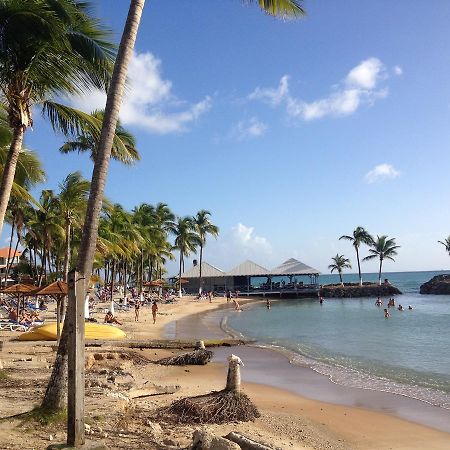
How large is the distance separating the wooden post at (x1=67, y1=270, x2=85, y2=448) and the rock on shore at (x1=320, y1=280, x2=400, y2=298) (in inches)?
2774

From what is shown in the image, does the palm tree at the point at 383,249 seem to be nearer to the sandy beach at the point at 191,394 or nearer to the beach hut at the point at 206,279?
the beach hut at the point at 206,279

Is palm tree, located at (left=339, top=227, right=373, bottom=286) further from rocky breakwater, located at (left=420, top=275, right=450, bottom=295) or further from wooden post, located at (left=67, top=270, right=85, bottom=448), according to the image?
wooden post, located at (left=67, top=270, right=85, bottom=448)

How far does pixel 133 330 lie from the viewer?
2709 cm

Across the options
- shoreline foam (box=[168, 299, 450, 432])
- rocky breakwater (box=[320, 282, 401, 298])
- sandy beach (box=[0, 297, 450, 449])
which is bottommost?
shoreline foam (box=[168, 299, 450, 432])

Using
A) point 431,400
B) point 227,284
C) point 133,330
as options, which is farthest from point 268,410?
point 227,284

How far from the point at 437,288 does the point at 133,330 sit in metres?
72.3

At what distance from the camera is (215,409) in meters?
8.61

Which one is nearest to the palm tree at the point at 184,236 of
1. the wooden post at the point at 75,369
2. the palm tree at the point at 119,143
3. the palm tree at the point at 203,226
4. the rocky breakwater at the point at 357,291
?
the palm tree at the point at 203,226

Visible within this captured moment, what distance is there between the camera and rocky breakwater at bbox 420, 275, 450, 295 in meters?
83.1

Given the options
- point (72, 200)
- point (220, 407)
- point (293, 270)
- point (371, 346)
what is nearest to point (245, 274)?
point (293, 270)

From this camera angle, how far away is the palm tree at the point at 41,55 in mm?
7973

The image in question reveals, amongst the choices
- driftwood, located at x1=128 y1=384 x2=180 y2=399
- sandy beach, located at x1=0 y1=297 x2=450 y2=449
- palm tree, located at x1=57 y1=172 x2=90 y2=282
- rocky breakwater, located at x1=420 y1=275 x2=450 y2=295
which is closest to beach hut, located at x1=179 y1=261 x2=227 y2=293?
rocky breakwater, located at x1=420 y1=275 x2=450 y2=295

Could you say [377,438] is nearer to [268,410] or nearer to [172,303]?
[268,410]

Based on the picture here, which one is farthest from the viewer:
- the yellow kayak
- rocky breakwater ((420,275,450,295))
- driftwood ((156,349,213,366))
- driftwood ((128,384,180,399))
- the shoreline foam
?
rocky breakwater ((420,275,450,295))
